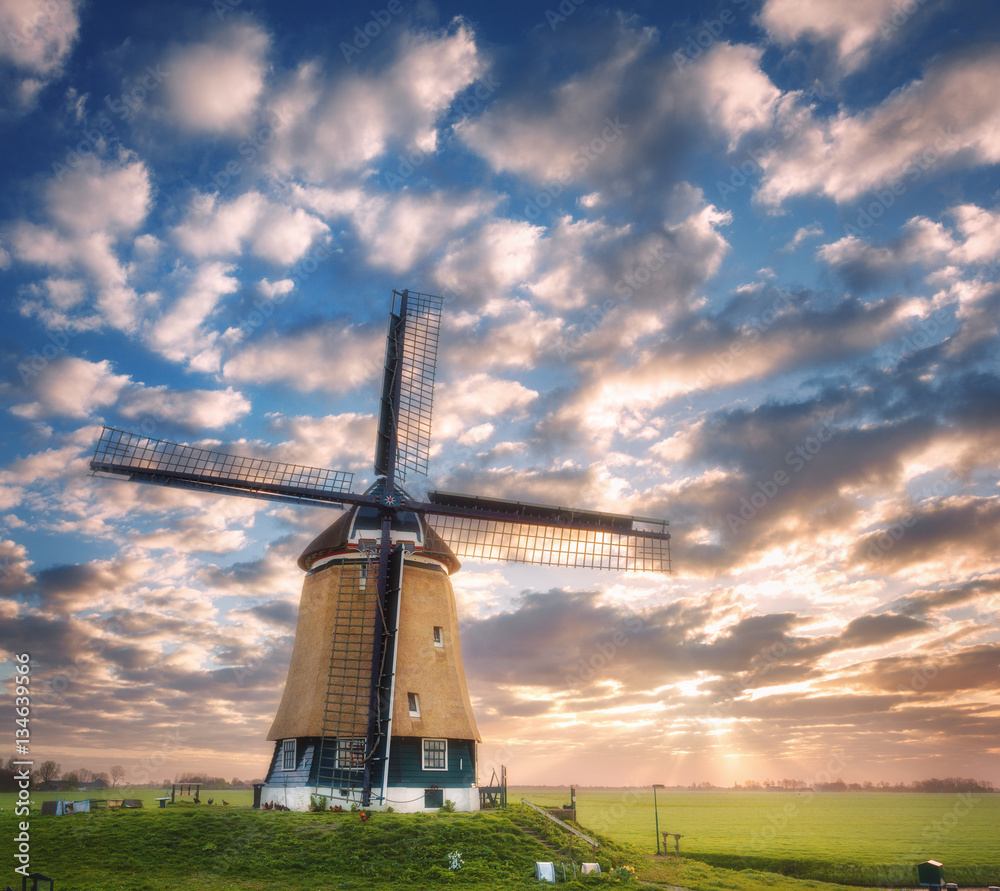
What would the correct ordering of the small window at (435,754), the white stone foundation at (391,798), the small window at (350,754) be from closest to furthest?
the white stone foundation at (391,798) < the small window at (350,754) < the small window at (435,754)

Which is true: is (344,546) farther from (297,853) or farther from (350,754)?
(297,853)

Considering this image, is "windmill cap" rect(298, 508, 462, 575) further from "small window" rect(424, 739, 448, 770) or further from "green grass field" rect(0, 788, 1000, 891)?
"green grass field" rect(0, 788, 1000, 891)

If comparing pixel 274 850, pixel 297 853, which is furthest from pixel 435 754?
pixel 274 850

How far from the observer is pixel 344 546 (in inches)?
1222

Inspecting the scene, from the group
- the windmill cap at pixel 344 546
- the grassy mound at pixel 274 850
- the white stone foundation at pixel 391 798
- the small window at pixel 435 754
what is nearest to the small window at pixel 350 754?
the white stone foundation at pixel 391 798

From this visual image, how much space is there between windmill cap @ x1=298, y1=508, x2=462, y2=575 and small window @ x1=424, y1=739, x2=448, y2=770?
319 inches

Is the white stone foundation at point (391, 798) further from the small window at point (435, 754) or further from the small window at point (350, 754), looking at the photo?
the small window at point (350, 754)

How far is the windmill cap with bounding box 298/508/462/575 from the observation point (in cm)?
3133

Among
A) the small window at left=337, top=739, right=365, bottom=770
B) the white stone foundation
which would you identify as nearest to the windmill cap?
the small window at left=337, top=739, right=365, bottom=770

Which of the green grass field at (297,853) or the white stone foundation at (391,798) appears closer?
the green grass field at (297,853)

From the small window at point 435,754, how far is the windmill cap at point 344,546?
8.09 m

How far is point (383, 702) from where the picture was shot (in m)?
28.2

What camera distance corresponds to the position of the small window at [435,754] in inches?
1132

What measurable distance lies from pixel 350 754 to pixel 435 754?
145 inches
